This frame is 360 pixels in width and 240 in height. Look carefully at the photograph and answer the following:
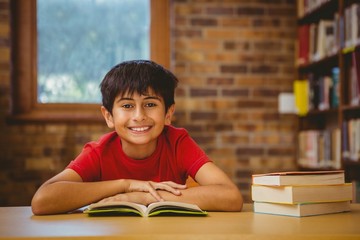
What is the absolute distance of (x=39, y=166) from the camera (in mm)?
3980

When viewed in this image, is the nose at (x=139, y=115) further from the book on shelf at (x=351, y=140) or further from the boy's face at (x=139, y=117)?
the book on shelf at (x=351, y=140)

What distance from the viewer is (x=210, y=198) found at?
158cm

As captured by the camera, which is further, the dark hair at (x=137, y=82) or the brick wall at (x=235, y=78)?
the brick wall at (x=235, y=78)

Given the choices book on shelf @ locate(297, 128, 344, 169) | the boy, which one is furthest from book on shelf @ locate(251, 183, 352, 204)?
book on shelf @ locate(297, 128, 344, 169)

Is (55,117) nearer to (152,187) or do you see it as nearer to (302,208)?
(152,187)

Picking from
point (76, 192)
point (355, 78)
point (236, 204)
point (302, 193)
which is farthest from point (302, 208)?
point (355, 78)

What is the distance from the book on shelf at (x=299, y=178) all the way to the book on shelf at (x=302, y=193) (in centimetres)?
2

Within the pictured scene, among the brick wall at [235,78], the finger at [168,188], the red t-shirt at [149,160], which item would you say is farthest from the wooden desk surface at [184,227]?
the brick wall at [235,78]

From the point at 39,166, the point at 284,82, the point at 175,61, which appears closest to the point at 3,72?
the point at 39,166

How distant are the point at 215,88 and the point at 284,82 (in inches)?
21.7

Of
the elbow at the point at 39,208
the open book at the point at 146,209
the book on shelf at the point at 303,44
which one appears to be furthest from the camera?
the book on shelf at the point at 303,44

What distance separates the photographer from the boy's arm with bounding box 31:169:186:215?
4.99 ft

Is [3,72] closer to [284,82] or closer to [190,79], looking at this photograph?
[190,79]

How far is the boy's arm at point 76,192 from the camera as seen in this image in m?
1.52
